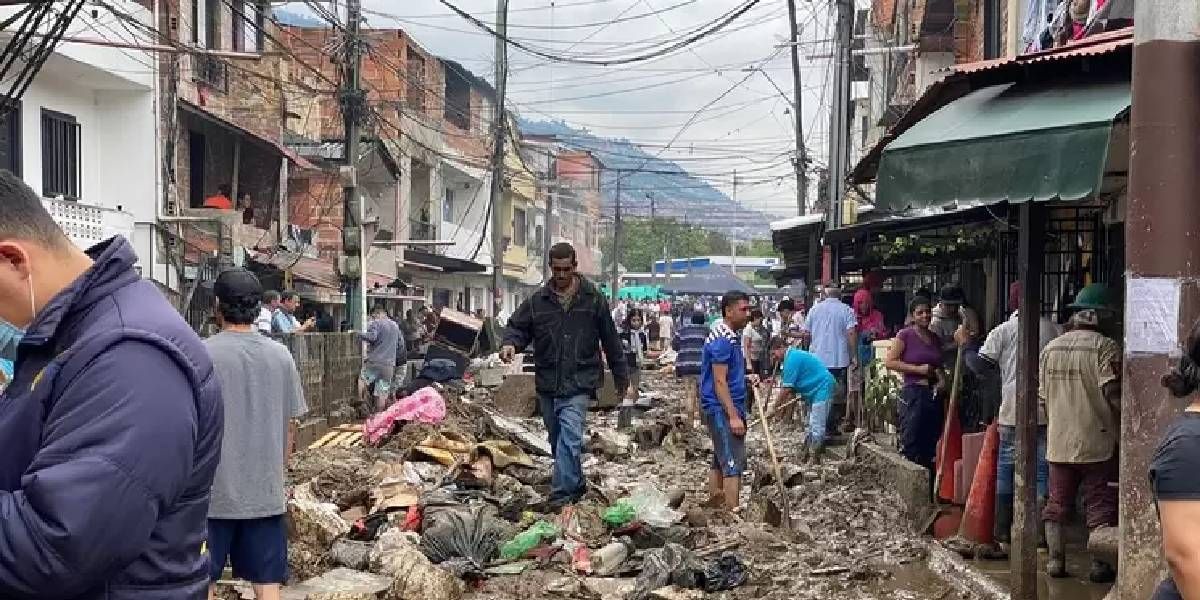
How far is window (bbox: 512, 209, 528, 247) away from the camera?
163 feet

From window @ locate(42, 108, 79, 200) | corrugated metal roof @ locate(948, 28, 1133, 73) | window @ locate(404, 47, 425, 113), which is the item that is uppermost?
window @ locate(404, 47, 425, 113)

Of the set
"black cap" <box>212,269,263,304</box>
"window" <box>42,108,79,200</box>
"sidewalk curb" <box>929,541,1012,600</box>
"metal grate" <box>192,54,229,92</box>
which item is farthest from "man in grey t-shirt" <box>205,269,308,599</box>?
"metal grate" <box>192,54,229,92</box>

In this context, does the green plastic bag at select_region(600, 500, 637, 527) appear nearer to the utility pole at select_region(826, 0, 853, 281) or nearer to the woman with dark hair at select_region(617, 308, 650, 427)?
the woman with dark hair at select_region(617, 308, 650, 427)

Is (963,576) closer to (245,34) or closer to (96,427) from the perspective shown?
(96,427)

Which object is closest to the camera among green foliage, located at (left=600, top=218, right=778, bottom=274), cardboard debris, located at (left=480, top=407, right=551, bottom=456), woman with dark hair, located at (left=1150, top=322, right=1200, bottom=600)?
woman with dark hair, located at (left=1150, top=322, right=1200, bottom=600)

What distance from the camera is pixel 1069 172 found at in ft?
14.9

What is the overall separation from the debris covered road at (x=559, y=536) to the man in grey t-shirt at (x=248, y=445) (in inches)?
44.7

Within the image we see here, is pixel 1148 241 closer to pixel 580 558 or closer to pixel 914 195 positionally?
pixel 914 195

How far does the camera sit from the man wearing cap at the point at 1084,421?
609 centimetres

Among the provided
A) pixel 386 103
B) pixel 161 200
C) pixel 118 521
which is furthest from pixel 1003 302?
pixel 386 103

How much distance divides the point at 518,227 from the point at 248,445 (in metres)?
46.4

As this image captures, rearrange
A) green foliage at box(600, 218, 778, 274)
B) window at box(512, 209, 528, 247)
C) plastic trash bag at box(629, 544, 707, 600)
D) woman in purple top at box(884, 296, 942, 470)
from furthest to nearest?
green foliage at box(600, 218, 778, 274) → window at box(512, 209, 528, 247) → woman in purple top at box(884, 296, 942, 470) → plastic trash bag at box(629, 544, 707, 600)

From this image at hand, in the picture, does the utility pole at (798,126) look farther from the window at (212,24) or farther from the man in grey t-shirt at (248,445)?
the man in grey t-shirt at (248,445)

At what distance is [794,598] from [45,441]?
17.1ft
